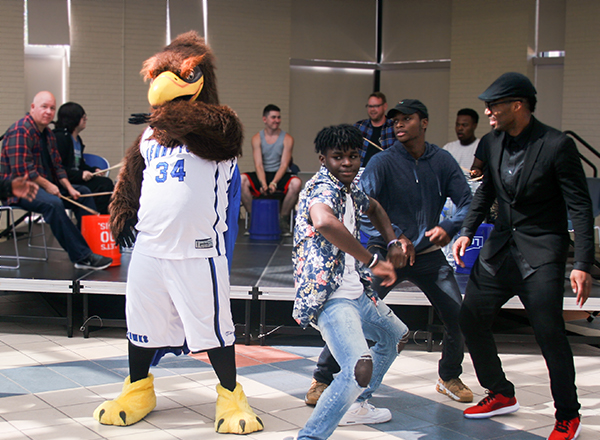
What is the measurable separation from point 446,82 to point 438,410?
7.94m

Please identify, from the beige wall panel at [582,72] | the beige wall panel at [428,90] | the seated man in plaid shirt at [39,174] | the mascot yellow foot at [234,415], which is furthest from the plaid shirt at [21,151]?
the beige wall panel at [582,72]

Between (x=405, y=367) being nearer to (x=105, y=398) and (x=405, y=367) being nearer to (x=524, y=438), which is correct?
(x=524, y=438)

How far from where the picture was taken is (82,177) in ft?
20.9

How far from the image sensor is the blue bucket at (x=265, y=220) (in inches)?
284

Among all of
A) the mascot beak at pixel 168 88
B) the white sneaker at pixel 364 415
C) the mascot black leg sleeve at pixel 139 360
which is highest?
the mascot beak at pixel 168 88

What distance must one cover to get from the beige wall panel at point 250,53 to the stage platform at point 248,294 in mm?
4768

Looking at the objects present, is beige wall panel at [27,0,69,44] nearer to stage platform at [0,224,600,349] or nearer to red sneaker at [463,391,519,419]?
stage platform at [0,224,600,349]

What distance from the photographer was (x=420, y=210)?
3447 millimetres

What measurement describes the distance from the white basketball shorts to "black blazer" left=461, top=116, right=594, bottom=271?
1240 mm

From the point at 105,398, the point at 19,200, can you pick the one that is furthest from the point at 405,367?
the point at 19,200

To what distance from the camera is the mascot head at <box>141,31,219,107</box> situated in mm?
2977

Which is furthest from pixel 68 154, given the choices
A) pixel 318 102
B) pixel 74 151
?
pixel 318 102

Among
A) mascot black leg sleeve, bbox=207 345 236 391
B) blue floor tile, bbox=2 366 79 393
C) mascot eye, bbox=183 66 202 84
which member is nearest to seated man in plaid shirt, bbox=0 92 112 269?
blue floor tile, bbox=2 366 79 393

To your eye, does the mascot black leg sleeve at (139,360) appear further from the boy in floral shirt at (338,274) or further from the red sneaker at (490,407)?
the red sneaker at (490,407)
